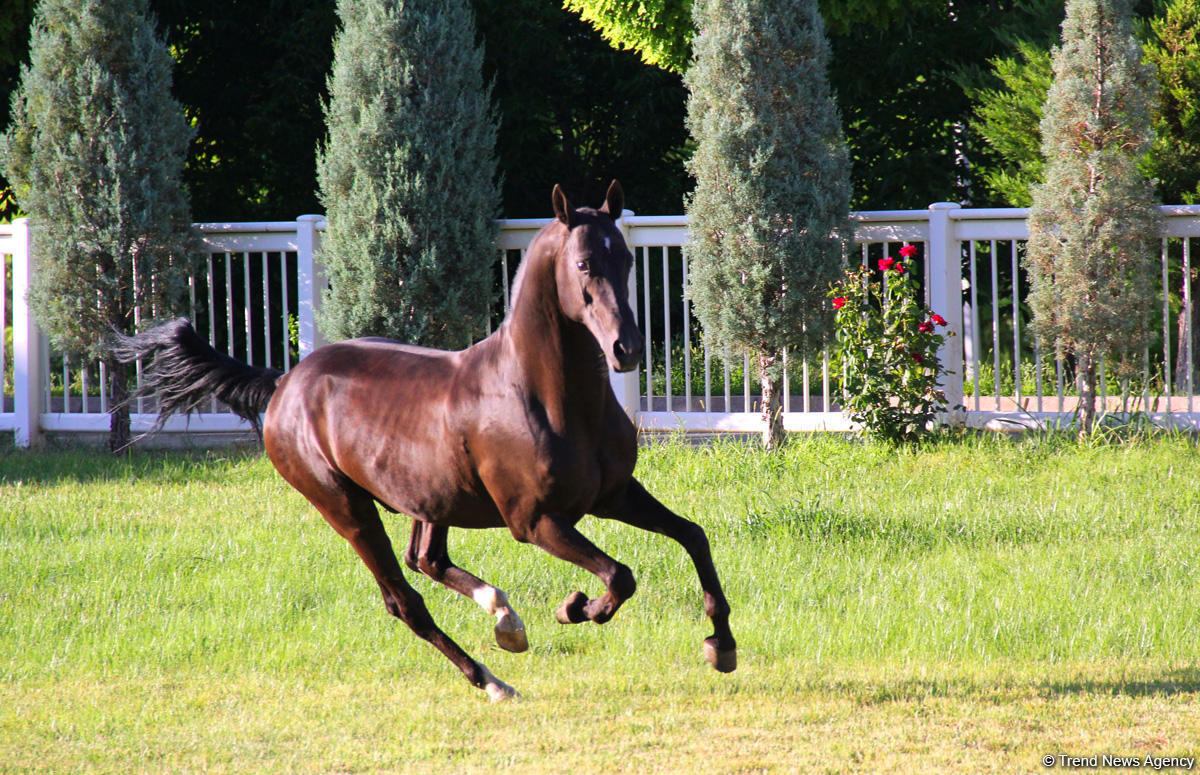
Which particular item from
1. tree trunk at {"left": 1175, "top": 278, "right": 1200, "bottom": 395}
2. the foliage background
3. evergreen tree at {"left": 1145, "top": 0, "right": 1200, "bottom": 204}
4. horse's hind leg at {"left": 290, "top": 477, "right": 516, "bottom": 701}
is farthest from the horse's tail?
tree trunk at {"left": 1175, "top": 278, "right": 1200, "bottom": 395}

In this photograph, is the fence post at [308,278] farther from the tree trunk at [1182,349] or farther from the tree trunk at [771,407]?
the tree trunk at [1182,349]

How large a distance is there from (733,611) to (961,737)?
5.56 feet

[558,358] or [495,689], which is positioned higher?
[558,358]

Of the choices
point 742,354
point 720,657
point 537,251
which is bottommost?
point 720,657

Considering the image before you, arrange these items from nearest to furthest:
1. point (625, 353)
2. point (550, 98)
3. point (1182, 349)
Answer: point (625, 353) → point (1182, 349) → point (550, 98)

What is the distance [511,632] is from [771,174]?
18.4 feet

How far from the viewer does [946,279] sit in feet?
30.6

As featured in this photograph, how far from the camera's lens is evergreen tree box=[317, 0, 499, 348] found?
9516 millimetres

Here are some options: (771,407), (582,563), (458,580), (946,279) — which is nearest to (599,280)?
(582,563)

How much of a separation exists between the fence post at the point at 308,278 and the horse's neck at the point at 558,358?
263 inches

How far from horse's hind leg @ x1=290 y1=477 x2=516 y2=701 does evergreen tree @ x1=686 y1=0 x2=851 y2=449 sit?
4.82 meters

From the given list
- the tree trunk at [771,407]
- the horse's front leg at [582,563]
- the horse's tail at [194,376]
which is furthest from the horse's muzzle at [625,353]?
the tree trunk at [771,407]

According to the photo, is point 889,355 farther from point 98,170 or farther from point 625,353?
point 98,170

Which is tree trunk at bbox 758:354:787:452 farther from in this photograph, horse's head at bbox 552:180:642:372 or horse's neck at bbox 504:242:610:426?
horse's head at bbox 552:180:642:372
